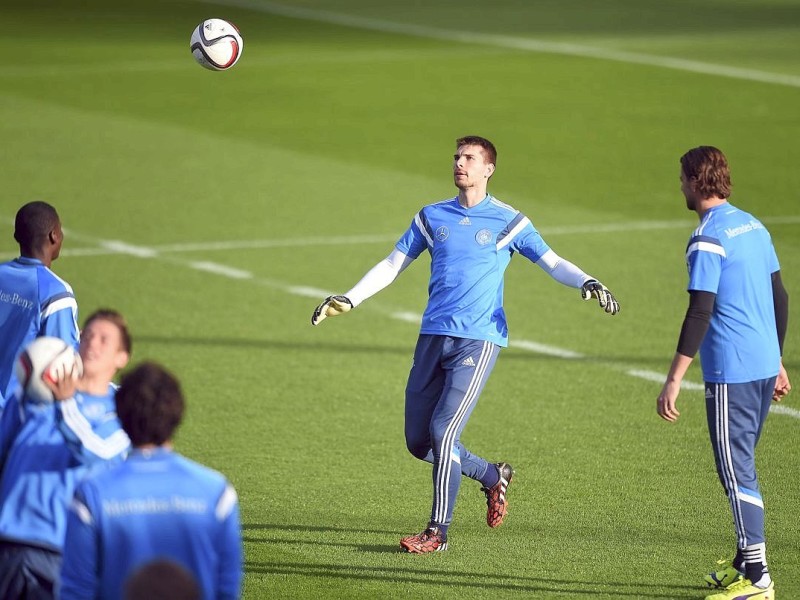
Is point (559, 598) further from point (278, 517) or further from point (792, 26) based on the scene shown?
point (792, 26)

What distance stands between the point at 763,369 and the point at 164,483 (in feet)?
12.9

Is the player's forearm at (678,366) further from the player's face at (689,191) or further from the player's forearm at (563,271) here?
the player's forearm at (563,271)

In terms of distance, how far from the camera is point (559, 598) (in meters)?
8.34

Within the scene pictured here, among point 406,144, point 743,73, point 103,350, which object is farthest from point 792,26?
point 103,350

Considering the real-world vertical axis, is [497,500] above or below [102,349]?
below

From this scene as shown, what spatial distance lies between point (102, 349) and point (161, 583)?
4.32 feet

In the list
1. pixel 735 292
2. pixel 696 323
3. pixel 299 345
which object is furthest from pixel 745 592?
pixel 299 345

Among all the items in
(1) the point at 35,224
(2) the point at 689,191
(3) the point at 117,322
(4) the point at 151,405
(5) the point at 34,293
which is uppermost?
(2) the point at 689,191

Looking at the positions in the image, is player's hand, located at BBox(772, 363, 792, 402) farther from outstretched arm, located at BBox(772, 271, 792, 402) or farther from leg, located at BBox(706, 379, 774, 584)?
leg, located at BBox(706, 379, 774, 584)

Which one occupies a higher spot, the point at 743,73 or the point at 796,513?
the point at 743,73

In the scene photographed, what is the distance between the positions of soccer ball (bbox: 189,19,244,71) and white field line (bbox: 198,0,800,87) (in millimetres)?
18245

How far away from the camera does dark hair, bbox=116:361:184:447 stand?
5262 millimetres

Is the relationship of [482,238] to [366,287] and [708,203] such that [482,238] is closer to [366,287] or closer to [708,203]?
[366,287]

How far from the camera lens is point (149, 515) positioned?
5191 millimetres
